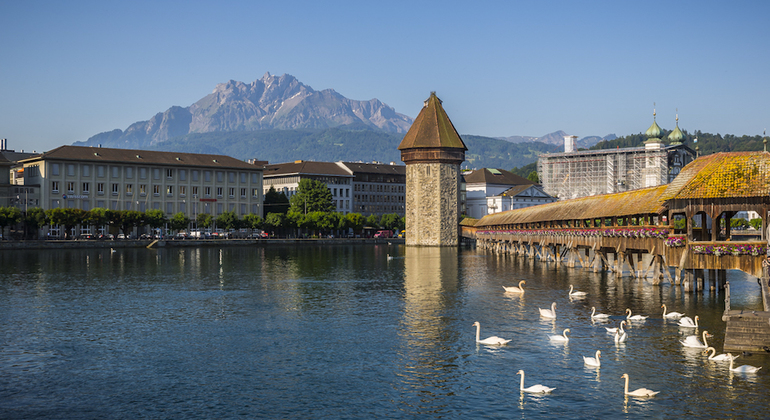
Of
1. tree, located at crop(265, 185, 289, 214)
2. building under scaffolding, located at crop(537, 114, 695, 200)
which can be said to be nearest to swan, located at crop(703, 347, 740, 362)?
tree, located at crop(265, 185, 289, 214)

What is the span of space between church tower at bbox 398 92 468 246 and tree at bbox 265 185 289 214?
140 feet

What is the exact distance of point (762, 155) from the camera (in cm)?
3681

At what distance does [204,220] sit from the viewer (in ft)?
490

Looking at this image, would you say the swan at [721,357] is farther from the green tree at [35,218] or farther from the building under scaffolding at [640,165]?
the building under scaffolding at [640,165]

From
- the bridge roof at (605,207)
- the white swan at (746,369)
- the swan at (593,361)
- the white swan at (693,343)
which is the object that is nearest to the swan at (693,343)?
the white swan at (693,343)

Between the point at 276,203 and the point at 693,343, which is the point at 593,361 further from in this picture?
the point at 276,203

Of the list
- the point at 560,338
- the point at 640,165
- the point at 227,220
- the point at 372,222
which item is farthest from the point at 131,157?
the point at 560,338

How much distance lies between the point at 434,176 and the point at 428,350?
121 meters

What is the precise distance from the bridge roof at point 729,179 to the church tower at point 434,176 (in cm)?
10899

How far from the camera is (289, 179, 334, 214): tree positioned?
17700 cm

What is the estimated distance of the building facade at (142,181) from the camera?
138 m

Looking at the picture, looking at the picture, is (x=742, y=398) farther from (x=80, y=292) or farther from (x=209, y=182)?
(x=209, y=182)

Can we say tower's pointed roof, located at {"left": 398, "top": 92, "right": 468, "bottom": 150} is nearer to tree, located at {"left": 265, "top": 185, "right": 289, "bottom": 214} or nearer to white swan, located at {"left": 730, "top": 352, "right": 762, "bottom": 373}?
tree, located at {"left": 265, "top": 185, "right": 289, "bottom": 214}

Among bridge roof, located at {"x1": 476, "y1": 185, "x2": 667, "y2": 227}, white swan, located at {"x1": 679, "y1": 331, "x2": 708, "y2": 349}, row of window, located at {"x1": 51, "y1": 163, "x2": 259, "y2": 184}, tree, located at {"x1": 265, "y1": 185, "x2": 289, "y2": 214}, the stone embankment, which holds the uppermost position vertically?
row of window, located at {"x1": 51, "y1": 163, "x2": 259, "y2": 184}
